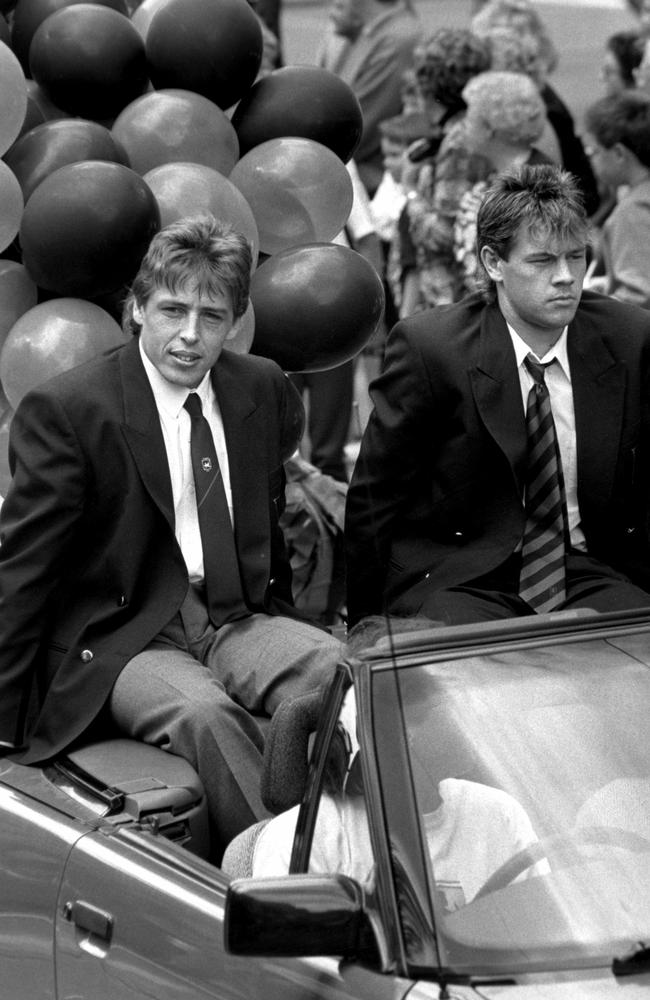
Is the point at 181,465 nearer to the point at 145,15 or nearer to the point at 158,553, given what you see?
the point at 158,553

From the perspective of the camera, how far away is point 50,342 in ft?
14.3

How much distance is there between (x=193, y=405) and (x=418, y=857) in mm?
1838

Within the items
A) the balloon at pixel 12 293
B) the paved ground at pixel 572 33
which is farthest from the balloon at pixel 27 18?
the paved ground at pixel 572 33

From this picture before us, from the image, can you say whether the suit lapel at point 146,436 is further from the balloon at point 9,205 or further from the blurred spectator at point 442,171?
the blurred spectator at point 442,171

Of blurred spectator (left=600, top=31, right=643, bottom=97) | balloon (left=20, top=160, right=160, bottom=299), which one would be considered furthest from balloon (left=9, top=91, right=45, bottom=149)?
blurred spectator (left=600, top=31, right=643, bottom=97)

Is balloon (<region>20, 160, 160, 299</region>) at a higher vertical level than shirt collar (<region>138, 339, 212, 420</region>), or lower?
higher

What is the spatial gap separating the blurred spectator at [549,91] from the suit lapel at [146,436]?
12.3 feet

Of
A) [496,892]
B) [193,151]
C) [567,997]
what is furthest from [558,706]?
[193,151]

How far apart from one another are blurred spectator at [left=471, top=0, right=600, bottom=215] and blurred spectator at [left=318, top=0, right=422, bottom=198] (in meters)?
0.67

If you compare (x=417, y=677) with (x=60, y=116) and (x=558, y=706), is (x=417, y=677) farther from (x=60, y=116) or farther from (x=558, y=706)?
(x=60, y=116)

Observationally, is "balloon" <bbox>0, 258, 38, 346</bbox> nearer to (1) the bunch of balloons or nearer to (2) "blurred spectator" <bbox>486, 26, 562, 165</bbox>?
(1) the bunch of balloons

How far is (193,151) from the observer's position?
475cm

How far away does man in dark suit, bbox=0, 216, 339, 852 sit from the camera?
3594mm

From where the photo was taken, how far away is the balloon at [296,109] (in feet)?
16.1
